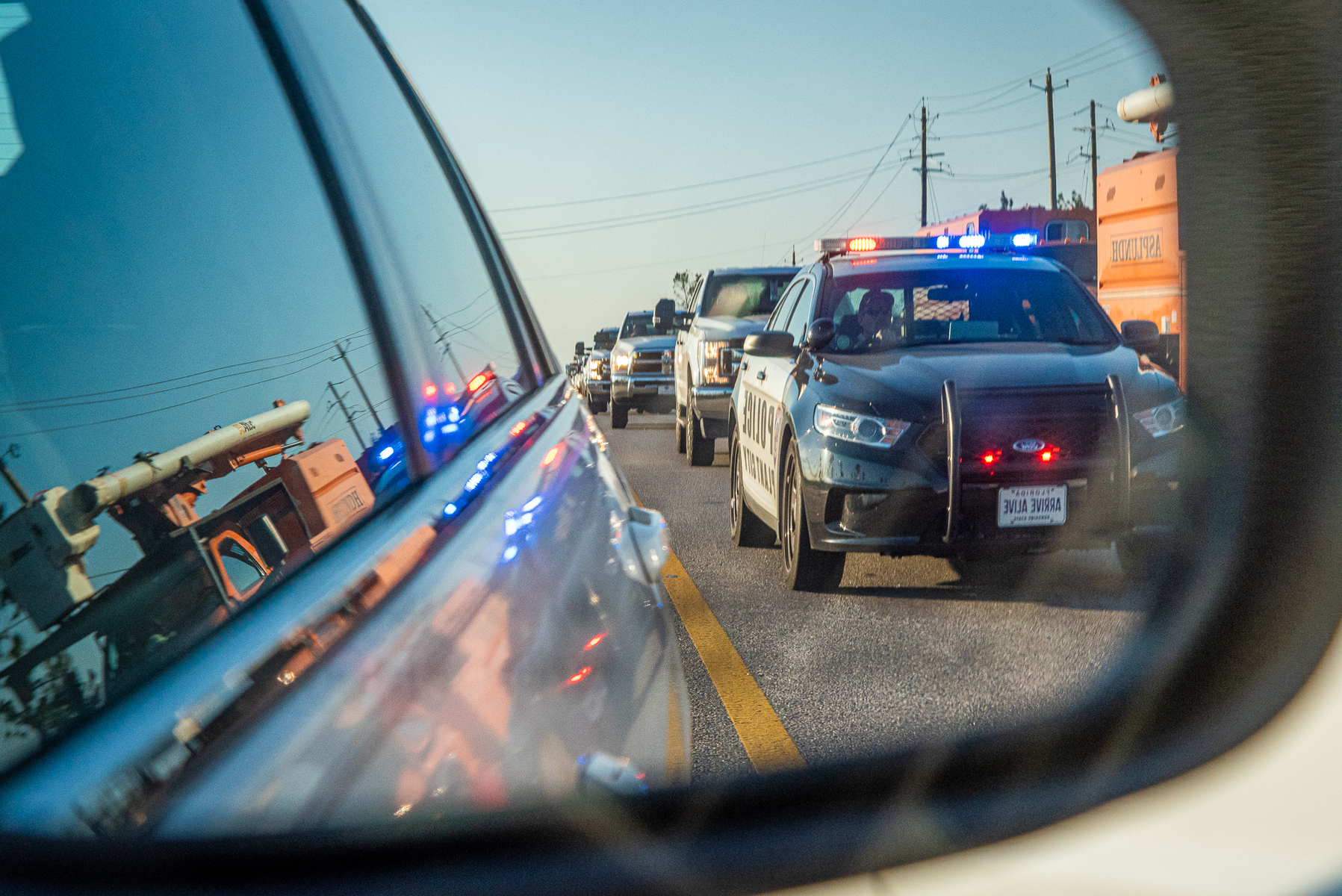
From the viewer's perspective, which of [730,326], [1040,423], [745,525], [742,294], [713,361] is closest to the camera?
[1040,423]

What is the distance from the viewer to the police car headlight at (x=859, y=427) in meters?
6.23

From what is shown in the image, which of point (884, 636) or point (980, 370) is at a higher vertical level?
point (980, 370)

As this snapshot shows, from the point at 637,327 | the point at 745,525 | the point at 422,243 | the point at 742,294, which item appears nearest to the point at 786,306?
the point at 745,525

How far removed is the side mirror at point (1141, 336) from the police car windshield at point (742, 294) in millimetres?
8985

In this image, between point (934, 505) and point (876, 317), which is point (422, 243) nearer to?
point (934, 505)

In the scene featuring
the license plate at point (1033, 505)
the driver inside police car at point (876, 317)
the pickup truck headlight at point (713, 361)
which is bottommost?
the license plate at point (1033, 505)

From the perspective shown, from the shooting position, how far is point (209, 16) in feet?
5.89

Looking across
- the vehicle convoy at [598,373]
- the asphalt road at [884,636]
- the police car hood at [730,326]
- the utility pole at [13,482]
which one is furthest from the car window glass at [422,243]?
the vehicle convoy at [598,373]

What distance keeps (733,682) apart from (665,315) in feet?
41.4

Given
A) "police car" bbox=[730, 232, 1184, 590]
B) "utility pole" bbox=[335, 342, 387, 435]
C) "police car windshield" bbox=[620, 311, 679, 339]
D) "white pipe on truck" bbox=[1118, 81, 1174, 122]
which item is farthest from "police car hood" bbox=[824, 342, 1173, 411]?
"police car windshield" bbox=[620, 311, 679, 339]

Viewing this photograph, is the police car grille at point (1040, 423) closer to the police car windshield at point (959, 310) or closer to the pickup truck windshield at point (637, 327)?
the police car windshield at point (959, 310)

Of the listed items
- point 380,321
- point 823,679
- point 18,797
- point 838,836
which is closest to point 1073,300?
point 823,679

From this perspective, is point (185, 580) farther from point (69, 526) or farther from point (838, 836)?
point (838, 836)

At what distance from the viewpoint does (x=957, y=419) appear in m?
6.00
